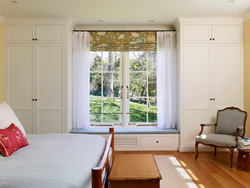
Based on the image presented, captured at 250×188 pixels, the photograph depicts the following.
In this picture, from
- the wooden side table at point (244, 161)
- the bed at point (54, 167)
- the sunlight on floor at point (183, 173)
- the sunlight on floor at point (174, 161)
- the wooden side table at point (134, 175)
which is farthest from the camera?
the sunlight on floor at point (174, 161)

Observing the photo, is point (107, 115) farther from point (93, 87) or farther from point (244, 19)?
point (244, 19)

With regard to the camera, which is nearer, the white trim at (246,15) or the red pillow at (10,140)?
the red pillow at (10,140)

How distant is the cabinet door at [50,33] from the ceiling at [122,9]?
220 millimetres

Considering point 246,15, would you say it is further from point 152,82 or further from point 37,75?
point 37,75

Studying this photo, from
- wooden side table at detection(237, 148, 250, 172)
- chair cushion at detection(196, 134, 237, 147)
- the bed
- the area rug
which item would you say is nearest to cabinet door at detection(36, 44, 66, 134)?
the bed

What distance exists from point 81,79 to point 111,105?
0.87 meters

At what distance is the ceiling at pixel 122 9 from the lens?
3193 mm

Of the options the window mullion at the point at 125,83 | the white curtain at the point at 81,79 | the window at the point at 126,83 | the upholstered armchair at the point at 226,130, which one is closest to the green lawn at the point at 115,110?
the window at the point at 126,83

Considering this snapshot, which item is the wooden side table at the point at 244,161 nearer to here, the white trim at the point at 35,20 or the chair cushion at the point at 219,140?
the chair cushion at the point at 219,140

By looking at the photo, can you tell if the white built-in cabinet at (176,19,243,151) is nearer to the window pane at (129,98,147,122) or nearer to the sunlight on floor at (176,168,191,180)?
the window pane at (129,98,147,122)

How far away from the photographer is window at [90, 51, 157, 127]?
438 centimetres

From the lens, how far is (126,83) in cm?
437

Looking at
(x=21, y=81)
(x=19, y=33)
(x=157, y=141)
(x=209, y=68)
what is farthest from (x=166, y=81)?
(x=19, y=33)

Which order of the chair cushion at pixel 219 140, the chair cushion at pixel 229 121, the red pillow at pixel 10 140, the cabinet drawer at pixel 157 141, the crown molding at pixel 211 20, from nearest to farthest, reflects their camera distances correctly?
the red pillow at pixel 10 140 → the chair cushion at pixel 219 140 → the chair cushion at pixel 229 121 → the crown molding at pixel 211 20 → the cabinet drawer at pixel 157 141
